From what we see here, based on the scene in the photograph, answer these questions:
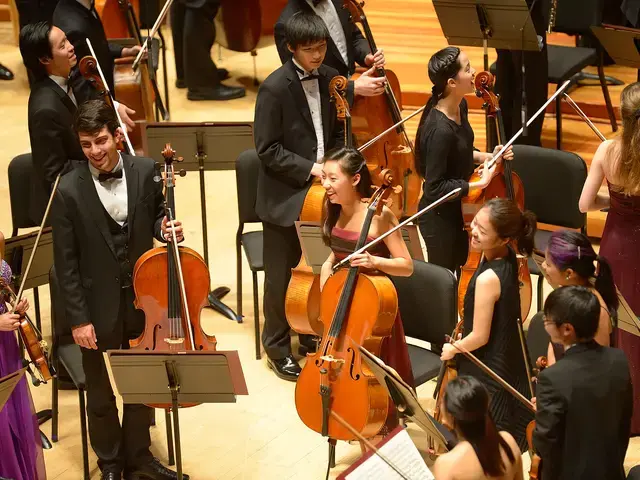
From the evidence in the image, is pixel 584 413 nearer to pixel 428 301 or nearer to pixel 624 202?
pixel 428 301

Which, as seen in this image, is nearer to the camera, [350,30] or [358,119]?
[358,119]

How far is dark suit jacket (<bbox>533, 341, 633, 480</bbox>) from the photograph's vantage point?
305cm

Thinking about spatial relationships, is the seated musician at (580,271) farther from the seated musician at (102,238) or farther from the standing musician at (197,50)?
the standing musician at (197,50)

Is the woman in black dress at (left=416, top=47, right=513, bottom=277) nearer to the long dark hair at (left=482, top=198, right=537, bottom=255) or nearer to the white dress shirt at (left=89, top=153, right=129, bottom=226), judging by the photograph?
the long dark hair at (left=482, top=198, right=537, bottom=255)

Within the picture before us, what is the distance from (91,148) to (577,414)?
196 centimetres

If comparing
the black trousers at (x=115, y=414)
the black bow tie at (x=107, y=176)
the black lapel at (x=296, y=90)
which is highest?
the black lapel at (x=296, y=90)

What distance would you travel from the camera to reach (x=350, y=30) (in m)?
5.53

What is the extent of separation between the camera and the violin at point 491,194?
15.2ft

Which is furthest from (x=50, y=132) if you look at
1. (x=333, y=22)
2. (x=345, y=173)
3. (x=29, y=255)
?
(x=333, y=22)

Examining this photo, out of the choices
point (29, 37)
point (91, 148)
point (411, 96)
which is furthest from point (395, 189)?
point (411, 96)

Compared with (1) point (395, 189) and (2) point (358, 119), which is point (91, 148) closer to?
(1) point (395, 189)

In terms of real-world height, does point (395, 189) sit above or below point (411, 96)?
above

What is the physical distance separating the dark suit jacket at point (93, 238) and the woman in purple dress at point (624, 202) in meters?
1.72

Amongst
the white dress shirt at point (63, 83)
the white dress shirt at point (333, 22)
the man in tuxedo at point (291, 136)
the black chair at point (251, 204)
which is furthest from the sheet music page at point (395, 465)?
the white dress shirt at point (333, 22)
